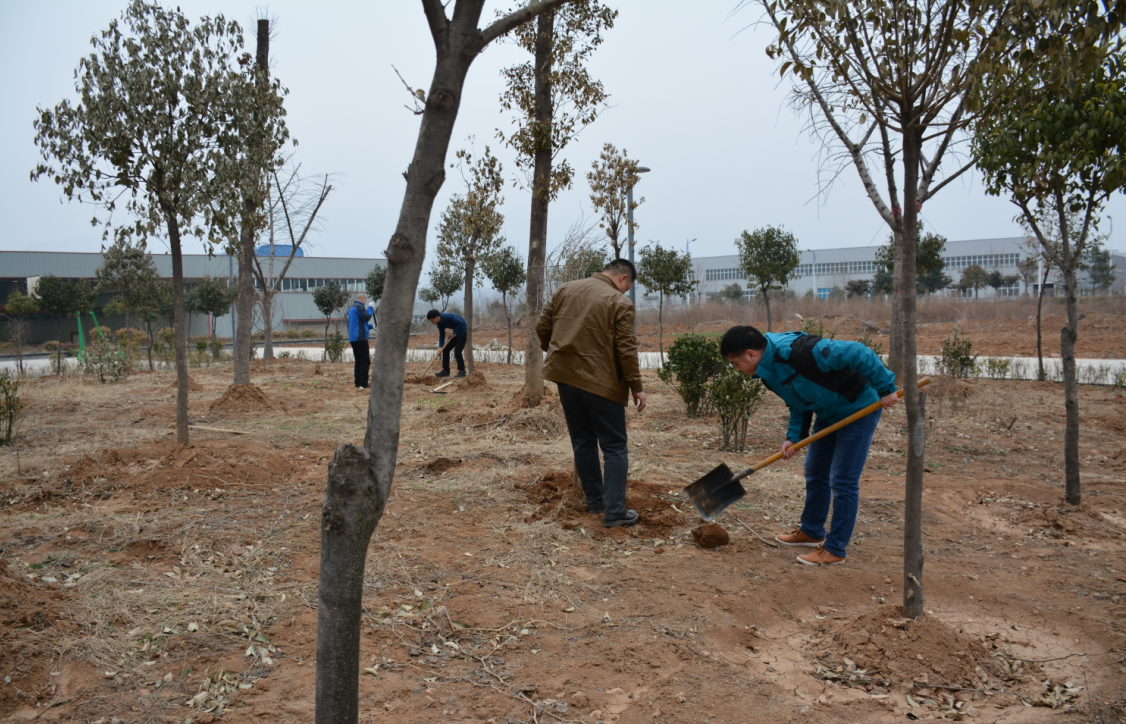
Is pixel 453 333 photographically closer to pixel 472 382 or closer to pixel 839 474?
pixel 472 382

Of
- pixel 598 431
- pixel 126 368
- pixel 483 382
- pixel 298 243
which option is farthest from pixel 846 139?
pixel 126 368

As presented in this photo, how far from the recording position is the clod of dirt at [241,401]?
969 centimetres

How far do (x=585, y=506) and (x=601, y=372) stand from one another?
3.62 feet

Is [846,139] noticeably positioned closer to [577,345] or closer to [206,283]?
[577,345]

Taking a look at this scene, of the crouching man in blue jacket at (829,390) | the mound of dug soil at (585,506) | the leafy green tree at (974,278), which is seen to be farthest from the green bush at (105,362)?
the leafy green tree at (974,278)

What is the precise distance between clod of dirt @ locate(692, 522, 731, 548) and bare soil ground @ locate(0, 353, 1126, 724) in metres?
0.05

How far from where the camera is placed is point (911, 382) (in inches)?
112

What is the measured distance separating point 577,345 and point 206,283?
25.2 metres

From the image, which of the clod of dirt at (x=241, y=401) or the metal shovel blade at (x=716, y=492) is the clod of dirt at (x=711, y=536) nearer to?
the metal shovel blade at (x=716, y=492)

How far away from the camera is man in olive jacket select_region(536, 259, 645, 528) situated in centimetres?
430

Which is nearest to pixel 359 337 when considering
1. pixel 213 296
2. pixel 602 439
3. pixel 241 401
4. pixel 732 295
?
pixel 241 401

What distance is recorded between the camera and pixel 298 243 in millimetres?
14258

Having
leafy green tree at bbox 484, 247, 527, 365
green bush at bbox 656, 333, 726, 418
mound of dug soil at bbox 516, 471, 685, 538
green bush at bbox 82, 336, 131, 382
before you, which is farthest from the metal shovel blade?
leafy green tree at bbox 484, 247, 527, 365

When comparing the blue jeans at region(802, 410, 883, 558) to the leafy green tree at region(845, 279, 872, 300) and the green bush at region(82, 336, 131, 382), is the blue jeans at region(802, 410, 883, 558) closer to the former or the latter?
the green bush at region(82, 336, 131, 382)
